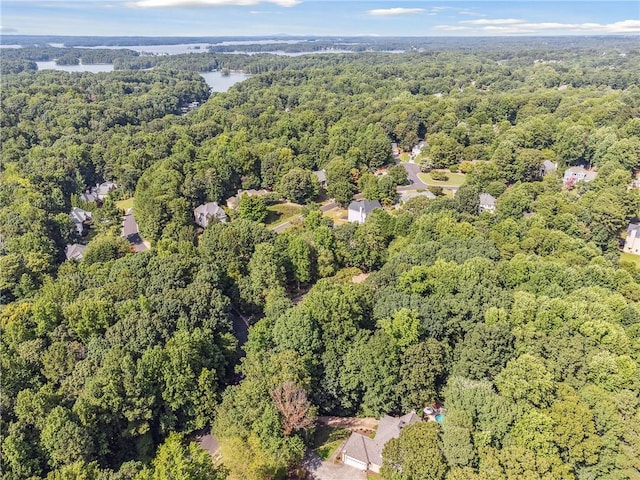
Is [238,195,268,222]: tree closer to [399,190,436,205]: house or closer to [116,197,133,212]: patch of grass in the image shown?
[399,190,436,205]: house

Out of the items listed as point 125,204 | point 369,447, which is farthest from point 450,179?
point 369,447

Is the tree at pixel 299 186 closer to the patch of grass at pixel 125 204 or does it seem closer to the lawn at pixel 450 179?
the lawn at pixel 450 179

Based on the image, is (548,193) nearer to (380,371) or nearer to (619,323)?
(619,323)

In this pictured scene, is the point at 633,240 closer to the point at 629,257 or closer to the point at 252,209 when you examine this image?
the point at 629,257

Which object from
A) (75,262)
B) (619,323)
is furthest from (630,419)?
(75,262)

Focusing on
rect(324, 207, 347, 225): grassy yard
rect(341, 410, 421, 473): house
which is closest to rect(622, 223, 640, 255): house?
rect(324, 207, 347, 225): grassy yard

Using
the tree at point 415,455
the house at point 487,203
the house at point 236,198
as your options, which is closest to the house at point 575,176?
the house at point 487,203
